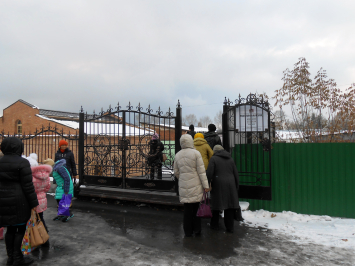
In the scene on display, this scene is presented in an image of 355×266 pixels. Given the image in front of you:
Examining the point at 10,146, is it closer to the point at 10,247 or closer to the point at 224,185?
the point at 10,247

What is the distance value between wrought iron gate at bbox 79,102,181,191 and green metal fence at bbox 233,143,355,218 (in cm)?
261

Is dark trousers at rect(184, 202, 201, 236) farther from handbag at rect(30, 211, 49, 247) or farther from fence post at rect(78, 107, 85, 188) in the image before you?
fence post at rect(78, 107, 85, 188)

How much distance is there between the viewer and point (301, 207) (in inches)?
242

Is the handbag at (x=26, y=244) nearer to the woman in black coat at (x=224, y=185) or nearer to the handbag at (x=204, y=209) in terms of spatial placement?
the handbag at (x=204, y=209)

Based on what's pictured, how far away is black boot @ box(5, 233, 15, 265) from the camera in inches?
145

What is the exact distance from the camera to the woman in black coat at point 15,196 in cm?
355

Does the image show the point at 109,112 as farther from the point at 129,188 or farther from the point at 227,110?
the point at 227,110

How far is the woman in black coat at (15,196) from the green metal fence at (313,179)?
5102 millimetres

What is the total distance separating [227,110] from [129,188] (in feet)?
12.0

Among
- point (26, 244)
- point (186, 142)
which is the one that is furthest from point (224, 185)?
point (26, 244)

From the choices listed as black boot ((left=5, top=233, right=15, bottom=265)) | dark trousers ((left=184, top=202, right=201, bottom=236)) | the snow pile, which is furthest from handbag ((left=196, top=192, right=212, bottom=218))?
black boot ((left=5, top=233, right=15, bottom=265))

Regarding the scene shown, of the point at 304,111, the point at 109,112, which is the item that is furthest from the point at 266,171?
the point at 109,112

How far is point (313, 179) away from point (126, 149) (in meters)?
4.99

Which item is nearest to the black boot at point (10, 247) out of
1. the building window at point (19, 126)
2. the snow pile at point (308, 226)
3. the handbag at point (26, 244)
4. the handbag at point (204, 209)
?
the handbag at point (26, 244)
